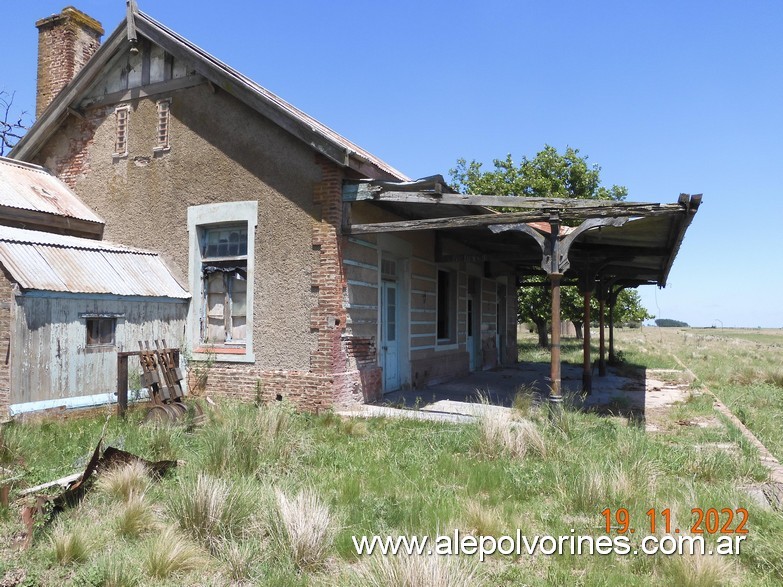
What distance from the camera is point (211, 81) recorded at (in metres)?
10.0

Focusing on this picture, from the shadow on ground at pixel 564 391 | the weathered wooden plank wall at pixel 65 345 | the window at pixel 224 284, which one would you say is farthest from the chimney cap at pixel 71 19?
the shadow on ground at pixel 564 391

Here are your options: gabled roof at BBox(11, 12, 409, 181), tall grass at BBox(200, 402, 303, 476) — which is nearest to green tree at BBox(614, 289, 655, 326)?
gabled roof at BBox(11, 12, 409, 181)

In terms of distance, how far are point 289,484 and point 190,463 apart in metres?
1.15

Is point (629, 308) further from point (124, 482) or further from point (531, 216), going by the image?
point (124, 482)

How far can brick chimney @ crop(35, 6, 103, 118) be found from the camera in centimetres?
1215

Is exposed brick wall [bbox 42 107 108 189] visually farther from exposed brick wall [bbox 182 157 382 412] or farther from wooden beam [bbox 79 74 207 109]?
exposed brick wall [bbox 182 157 382 412]

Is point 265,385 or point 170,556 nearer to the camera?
point 170,556

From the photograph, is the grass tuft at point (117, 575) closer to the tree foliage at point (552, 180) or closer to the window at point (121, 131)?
the window at point (121, 131)

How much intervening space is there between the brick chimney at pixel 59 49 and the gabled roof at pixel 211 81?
94cm

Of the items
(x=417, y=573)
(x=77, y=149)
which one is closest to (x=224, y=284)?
(x=77, y=149)

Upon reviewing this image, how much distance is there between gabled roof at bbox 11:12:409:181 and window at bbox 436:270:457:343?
13.9 ft

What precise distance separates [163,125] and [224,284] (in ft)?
10.4

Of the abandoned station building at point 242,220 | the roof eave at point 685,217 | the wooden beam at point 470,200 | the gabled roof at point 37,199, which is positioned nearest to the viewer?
the roof eave at point 685,217

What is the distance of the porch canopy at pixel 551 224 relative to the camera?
26.3 ft
